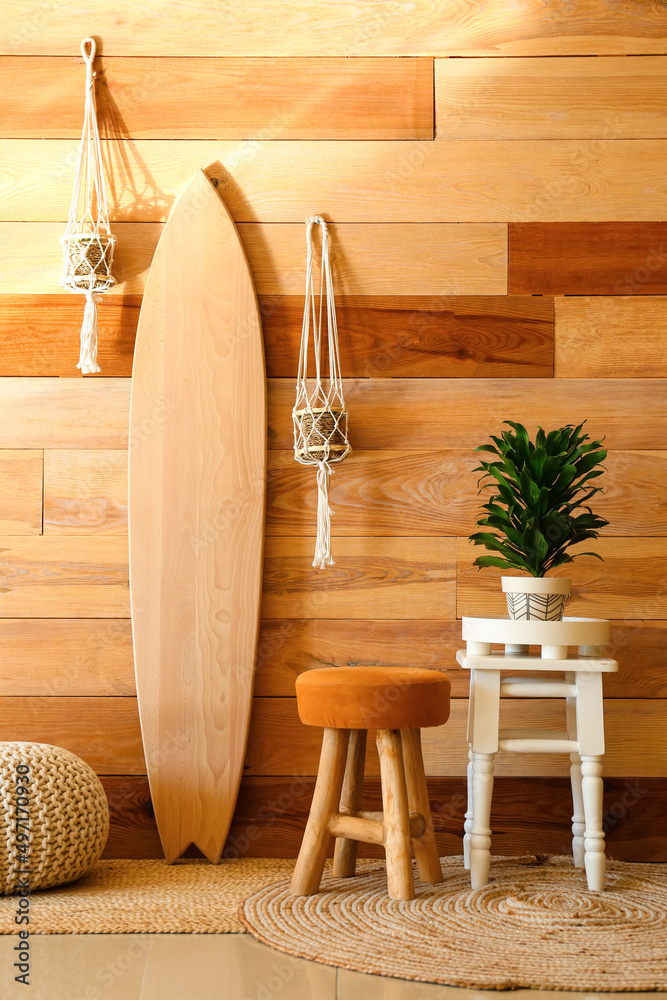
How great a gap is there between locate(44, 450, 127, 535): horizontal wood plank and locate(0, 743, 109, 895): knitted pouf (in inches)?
21.1

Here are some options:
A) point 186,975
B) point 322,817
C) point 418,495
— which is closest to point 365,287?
point 418,495

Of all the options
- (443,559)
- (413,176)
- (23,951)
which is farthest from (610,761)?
(413,176)

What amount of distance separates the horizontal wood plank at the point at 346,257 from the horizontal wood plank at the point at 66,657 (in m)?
0.79

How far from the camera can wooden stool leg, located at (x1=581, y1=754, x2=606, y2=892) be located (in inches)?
65.8

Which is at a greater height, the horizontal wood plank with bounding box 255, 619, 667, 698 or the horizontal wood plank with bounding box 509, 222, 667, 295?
the horizontal wood plank with bounding box 509, 222, 667, 295

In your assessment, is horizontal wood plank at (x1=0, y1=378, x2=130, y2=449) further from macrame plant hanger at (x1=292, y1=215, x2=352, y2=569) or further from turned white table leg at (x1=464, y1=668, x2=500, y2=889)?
turned white table leg at (x1=464, y1=668, x2=500, y2=889)

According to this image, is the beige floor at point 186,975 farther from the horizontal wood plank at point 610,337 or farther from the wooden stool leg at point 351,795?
the horizontal wood plank at point 610,337

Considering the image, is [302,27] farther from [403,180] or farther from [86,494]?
[86,494]

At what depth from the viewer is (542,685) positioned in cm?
172

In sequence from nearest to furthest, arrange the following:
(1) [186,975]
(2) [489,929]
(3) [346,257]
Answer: (1) [186,975], (2) [489,929], (3) [346,257]

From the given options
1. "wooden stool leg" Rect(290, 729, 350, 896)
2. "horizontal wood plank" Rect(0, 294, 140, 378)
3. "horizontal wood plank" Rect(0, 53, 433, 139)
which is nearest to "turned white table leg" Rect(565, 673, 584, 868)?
"wooden stool leg" Rect(290, 729, 350, 896)

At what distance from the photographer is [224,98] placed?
2.10 metres

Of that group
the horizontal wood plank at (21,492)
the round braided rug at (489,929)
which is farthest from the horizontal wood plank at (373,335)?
the round braided rug at (489,929)

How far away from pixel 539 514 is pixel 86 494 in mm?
1030
